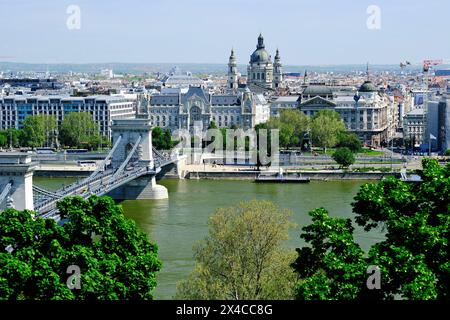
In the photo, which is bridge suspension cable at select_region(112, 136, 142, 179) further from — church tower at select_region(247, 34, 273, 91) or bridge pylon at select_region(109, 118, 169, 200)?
church tower at select_region(247, 34, 273, 91)

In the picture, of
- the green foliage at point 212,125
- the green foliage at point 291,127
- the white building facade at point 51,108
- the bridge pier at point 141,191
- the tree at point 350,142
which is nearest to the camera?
the bridge pier at point 141,191

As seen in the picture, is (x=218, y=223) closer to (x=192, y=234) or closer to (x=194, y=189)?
(x=192, y=234)

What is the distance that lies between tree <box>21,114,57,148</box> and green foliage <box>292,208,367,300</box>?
27815 mm

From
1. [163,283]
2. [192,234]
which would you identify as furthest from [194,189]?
[163,283]

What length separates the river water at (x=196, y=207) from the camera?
13392 mm

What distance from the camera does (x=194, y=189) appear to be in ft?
78.0

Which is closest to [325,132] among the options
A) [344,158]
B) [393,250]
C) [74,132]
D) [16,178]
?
[344,158]

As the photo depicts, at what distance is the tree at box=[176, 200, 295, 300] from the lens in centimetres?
812

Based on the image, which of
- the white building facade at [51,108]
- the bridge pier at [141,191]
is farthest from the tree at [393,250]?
the white building facade at [51,108]

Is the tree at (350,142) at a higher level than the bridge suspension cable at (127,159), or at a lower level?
lower

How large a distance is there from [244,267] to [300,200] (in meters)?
12.4

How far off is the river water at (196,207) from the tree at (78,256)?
2890 mm

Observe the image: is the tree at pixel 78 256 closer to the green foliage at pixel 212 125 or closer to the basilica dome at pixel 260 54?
the green foliage at pixel 212 125

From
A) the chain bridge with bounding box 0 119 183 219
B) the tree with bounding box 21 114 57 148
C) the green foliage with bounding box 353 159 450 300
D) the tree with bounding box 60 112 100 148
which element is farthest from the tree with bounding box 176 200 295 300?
the tree with bounding box 21 114 57 148
